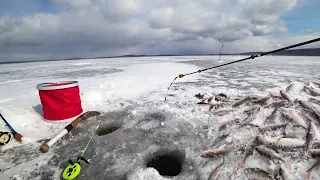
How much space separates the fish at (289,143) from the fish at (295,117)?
62 cm

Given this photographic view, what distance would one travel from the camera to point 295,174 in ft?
8.29

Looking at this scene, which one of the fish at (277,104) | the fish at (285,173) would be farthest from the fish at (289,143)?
the fish at (277,104)

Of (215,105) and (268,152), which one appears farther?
(215,105)

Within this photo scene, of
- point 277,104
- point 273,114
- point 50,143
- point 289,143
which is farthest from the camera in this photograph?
point 277,104

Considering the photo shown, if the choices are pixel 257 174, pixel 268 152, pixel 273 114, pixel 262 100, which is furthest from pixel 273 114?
pixel 257 174

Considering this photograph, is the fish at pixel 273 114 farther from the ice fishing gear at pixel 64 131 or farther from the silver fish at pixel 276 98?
the ice fishing gear at pixel 64 131

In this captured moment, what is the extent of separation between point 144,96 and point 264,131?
14.6ft

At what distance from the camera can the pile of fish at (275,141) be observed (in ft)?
8.72

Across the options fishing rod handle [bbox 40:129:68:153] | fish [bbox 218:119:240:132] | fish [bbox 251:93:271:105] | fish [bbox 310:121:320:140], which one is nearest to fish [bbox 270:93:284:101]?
fish [bbox 251:93:271:105]

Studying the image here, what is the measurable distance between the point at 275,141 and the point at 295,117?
1.05 metres

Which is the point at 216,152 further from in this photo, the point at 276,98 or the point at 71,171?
the point at 276,98

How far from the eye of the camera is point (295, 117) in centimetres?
363

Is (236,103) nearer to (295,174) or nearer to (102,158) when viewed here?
(295,174)

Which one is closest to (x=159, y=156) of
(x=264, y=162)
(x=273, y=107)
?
(x=264, y=162)
